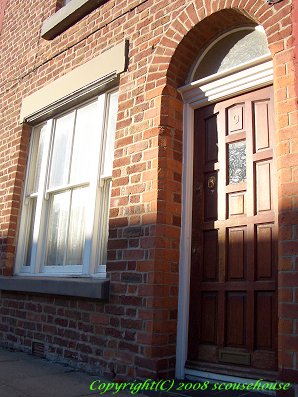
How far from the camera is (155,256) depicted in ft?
11.2

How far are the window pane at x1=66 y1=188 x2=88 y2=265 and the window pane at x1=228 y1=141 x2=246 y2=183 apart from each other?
5.83 ft

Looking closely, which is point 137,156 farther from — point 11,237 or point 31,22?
point 31,22

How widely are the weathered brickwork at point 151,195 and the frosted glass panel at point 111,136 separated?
11.5 inches

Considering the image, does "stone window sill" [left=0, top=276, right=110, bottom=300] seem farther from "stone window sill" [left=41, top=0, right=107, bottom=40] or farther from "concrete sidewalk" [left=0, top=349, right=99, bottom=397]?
"stone window sill" [left=41, top=0, right=107, bottom=40]

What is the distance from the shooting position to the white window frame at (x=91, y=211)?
4.24 m

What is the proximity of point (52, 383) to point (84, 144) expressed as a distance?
2539 millimetres

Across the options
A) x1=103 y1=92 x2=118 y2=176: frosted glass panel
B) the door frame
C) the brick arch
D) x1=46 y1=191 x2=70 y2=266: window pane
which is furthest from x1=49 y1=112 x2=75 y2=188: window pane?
the door frame

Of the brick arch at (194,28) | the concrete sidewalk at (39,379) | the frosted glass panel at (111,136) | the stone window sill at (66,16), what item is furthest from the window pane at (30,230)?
the brick arch at (194,28)

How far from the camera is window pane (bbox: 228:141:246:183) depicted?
343 centimetres

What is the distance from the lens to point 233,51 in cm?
371

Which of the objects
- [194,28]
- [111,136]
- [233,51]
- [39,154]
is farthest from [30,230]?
[233,51]

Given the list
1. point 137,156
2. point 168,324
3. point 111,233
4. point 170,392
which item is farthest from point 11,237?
point 170,392

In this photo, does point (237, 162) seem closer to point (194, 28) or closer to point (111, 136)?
point (194, 28)

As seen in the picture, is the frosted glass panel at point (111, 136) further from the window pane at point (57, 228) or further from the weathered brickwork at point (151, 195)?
the window pane at point (57, 228)
